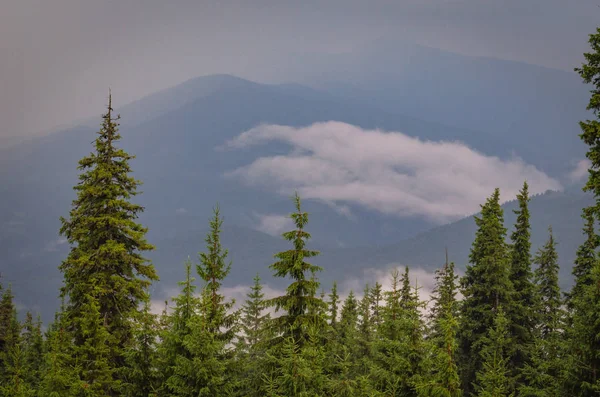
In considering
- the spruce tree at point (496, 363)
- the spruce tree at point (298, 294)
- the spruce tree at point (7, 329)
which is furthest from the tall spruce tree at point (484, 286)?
the spruce tree at point (7, 329)

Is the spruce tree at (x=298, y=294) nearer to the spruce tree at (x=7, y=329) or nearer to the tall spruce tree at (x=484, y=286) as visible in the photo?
the tall spruce tree at (x=484, y=286)

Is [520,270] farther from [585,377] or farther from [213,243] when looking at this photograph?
[213,243]

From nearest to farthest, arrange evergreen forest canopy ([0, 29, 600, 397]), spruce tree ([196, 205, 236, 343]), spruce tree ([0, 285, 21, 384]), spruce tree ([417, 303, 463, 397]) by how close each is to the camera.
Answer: spruce tree ([417, 303, 463, 397]), evergreen forest canopy ([0, 29, 600, 397]), spruce tree ([196, 205, 236, 343]), spruce tree ([0, 285, 21, 384])

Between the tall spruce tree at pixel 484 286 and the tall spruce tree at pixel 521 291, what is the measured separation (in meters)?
1.27

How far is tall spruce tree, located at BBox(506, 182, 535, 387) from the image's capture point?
37219mm

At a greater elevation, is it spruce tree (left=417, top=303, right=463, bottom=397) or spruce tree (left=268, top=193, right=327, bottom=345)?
spruce tree (left=268, top=193, right=327, bottom=345)

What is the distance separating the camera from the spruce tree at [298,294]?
22109mm

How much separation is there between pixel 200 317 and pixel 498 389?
12.5 m

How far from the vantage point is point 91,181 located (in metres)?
26.5

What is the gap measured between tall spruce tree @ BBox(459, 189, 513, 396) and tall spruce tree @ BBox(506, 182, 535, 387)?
4.17ft

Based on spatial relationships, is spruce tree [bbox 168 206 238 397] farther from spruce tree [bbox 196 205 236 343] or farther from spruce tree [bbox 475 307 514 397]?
spruce tree [bbox 475 307 514 397]

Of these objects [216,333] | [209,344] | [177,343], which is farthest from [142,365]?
[209,344]

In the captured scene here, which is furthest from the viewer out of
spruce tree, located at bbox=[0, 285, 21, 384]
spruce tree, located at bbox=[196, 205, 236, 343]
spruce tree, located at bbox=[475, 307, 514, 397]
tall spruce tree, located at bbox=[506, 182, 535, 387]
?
spruce tree, located at bbox=[0, 285, 21, 384]

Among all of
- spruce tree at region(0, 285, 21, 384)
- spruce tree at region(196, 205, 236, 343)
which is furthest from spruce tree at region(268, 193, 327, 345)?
spruce tree at region(0, 285, 21, 384)
